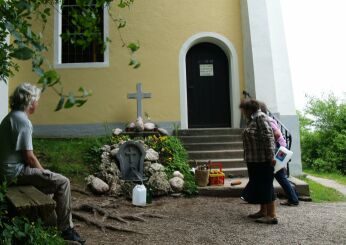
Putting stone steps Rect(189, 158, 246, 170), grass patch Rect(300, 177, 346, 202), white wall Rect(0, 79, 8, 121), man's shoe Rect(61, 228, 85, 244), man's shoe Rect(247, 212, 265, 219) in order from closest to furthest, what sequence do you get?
man's shoe Rect(61, 228, 85, 244) < man's shoe Rect(247, 212, 265, 219) < grass patch Rect(300, 177, 346, 202) < stone steps Rect(189, 158, 246, 170) < white wall Rect(0, 79, 8, 121)

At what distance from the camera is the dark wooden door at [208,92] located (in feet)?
34.2

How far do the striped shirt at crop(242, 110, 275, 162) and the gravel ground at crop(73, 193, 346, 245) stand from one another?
0.91 m

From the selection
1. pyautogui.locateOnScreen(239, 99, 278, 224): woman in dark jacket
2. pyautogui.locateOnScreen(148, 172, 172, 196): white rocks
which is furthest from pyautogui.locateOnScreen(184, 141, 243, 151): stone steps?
pyautogui.locateOnScreen(239, 99, 278, 224): woman in dark jacket

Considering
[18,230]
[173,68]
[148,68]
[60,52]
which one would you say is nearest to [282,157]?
[18,230]

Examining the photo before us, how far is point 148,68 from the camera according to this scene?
10172mm

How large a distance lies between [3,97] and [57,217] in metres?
6.81

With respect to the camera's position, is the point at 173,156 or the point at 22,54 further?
the point at 173,156

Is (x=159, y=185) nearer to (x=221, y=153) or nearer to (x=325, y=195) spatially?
(x=221, y=153)

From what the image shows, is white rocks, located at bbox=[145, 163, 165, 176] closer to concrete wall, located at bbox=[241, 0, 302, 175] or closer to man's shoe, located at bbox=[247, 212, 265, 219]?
man's shoe, located at bbox=[247, 212, 265, 219]

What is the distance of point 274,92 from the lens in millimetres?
9539

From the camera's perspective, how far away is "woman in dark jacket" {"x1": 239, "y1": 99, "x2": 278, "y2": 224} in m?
4.61

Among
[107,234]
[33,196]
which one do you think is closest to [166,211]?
[107,234]

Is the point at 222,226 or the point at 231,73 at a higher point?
the point at 231,73

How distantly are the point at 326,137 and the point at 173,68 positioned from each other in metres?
7.57
